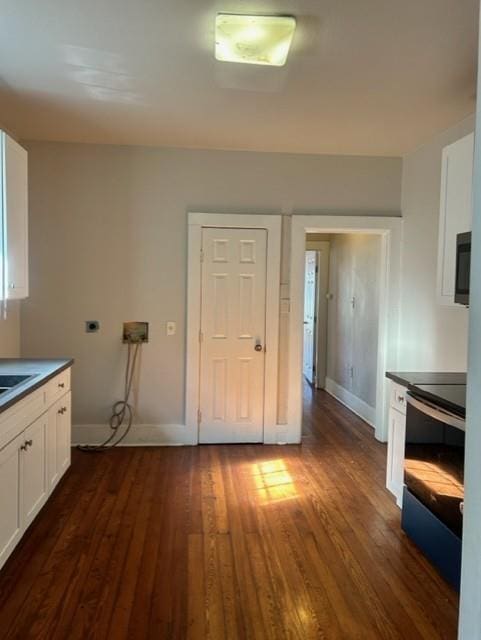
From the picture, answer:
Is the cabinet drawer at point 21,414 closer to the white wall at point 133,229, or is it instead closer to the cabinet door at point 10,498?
the cabinet door at point 10,498

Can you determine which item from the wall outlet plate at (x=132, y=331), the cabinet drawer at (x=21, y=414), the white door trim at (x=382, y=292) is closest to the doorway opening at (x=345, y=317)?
the white door trim at (x=382, y=292)

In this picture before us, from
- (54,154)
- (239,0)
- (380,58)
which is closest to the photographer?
(239,0)


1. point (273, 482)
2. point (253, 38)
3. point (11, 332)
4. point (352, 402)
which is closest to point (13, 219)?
point (11, 332)

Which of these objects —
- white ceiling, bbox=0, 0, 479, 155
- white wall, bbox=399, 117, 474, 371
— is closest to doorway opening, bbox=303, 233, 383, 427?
white wall, bbox=399, 117, 474, 371

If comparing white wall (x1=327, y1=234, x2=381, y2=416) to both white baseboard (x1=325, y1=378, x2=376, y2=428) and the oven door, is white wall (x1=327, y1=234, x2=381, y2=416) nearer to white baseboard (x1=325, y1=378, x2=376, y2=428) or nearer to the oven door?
white baseboard (x1=325, y1=378, x2=376, y2=428)

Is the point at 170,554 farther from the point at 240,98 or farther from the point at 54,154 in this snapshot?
the point at 54,154

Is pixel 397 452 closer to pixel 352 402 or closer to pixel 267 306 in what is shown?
pixel 267 306

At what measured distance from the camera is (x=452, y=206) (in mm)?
2996


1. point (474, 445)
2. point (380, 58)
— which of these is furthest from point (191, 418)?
point (474, 445)

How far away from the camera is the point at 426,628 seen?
2.16m

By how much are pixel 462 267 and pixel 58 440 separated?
267cm

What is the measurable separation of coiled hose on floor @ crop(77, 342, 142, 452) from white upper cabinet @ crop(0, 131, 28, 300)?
49.0 inches

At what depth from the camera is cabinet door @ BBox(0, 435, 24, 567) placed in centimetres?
231

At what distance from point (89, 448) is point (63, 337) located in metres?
1.00
